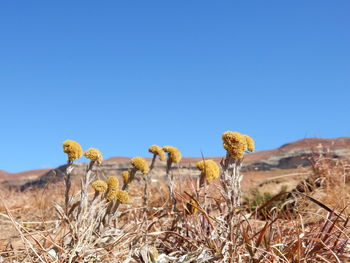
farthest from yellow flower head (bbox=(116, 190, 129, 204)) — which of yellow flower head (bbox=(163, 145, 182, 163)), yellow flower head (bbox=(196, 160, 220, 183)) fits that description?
yellow flower head (bbox=(163, 145, 182, 163))

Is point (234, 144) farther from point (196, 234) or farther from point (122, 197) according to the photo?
point (122, 197)

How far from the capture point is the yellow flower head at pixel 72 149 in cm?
225

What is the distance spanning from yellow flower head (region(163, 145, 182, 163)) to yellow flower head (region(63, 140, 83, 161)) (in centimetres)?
82

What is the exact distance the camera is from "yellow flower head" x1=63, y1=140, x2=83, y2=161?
2248mm

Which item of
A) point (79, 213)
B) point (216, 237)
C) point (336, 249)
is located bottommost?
point (336, 249)

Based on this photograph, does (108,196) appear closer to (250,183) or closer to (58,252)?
(58,252)

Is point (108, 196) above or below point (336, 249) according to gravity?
above

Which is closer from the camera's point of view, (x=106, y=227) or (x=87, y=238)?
(x=87, y=238)

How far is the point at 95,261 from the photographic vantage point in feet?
6.23

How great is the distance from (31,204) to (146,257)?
538cm

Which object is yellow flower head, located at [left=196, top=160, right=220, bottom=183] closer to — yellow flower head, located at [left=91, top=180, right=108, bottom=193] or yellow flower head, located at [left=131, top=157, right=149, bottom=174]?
yellow flower head, located at [left=131, top=157, right=149, bottom=174]

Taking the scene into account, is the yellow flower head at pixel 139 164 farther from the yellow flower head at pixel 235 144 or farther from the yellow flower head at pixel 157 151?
the yellow flower head at pixel 235 144

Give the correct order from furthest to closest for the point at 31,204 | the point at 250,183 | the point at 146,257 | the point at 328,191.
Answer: the point at 250,183
the point at 31,204
the point at 328,191
the point at 146,257

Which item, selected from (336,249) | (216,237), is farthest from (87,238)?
(336,249)
